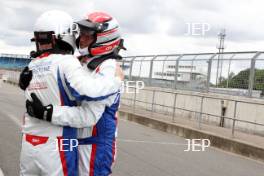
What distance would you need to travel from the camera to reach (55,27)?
353cm

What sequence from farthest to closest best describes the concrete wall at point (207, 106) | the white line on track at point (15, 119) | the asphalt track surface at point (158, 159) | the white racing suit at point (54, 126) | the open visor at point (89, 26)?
the concrete wall at point (207, 106), the white line on track at point (15, 119), the asphalt track surface at point (158, 159), the open visor at point (89, 26), the white racing suit at point (54, 126)

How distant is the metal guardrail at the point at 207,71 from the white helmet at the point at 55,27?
10.4 m

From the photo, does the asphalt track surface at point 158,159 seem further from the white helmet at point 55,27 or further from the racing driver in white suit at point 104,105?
the white helmet at point 55,27

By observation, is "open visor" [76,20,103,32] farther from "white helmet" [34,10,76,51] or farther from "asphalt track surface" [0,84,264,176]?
"asphalt track surface" [0,84,264,176]

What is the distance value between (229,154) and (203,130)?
9.40ft

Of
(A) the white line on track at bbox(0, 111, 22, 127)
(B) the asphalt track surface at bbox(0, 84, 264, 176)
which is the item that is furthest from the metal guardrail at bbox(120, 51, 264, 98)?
(A) the white line on track at bbox(0, 111, 22, 127)

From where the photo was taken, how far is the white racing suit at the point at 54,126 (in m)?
3.44

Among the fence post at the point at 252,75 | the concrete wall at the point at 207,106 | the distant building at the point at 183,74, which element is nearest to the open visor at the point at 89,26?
the concrete wall at the point at 207,106

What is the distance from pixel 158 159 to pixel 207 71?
9492 millimetres

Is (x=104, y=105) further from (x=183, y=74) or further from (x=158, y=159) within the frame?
(x=183, y=74)

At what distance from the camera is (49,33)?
140 inches

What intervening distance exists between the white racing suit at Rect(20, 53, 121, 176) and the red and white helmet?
0.23 meters

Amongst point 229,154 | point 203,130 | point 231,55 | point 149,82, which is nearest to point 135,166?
point 229,154

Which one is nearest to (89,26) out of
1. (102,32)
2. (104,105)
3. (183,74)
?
(102,32)
